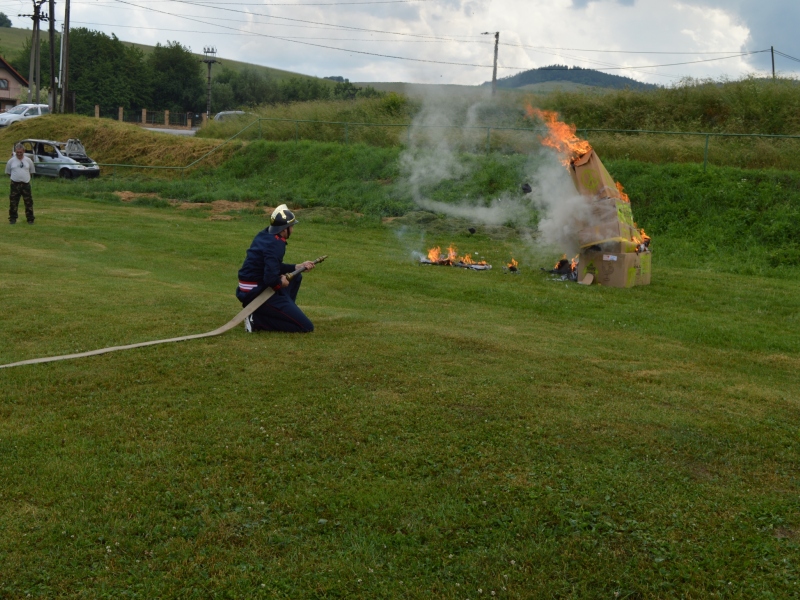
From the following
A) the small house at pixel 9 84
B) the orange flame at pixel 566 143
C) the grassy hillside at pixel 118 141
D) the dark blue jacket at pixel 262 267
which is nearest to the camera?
the dark blue jacket at pixel 262 267

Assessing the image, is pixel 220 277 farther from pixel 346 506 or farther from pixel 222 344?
pixel 346 506

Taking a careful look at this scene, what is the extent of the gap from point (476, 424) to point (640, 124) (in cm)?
2617

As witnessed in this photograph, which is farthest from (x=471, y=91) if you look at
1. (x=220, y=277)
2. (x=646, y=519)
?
(x=646, y=519)

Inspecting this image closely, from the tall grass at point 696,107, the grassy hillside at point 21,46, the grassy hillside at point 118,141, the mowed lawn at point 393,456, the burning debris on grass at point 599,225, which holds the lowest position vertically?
the mowed lawn at point 393,456

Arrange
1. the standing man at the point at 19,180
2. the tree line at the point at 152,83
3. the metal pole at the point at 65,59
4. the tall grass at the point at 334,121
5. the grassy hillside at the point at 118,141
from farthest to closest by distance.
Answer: the tree line at the point at 152,83
the metal pole at the point at 65,59
the grassy hillside at the point at 118,141
the tall grass at the point at 334,121
the standing man at the point at 19,180

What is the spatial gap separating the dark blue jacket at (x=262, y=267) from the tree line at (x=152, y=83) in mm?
66167

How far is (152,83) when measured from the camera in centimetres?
7788

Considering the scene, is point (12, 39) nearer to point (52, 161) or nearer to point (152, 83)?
point (152, 83)

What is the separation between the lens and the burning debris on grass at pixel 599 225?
1427 cm

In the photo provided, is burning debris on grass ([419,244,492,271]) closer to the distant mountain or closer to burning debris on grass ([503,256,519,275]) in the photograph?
burning debris on grass ([503,256,519,275])

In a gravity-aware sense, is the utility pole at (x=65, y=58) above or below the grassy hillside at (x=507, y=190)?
above

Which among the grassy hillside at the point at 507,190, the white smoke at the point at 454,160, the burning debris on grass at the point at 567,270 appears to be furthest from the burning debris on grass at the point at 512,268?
the grassy hillside at the point at 507,190

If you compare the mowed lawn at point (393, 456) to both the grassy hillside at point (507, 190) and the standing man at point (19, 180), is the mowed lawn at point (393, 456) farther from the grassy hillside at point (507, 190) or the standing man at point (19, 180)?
the grassy hillside at point (507, 190)

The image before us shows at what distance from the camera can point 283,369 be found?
26.2ft
